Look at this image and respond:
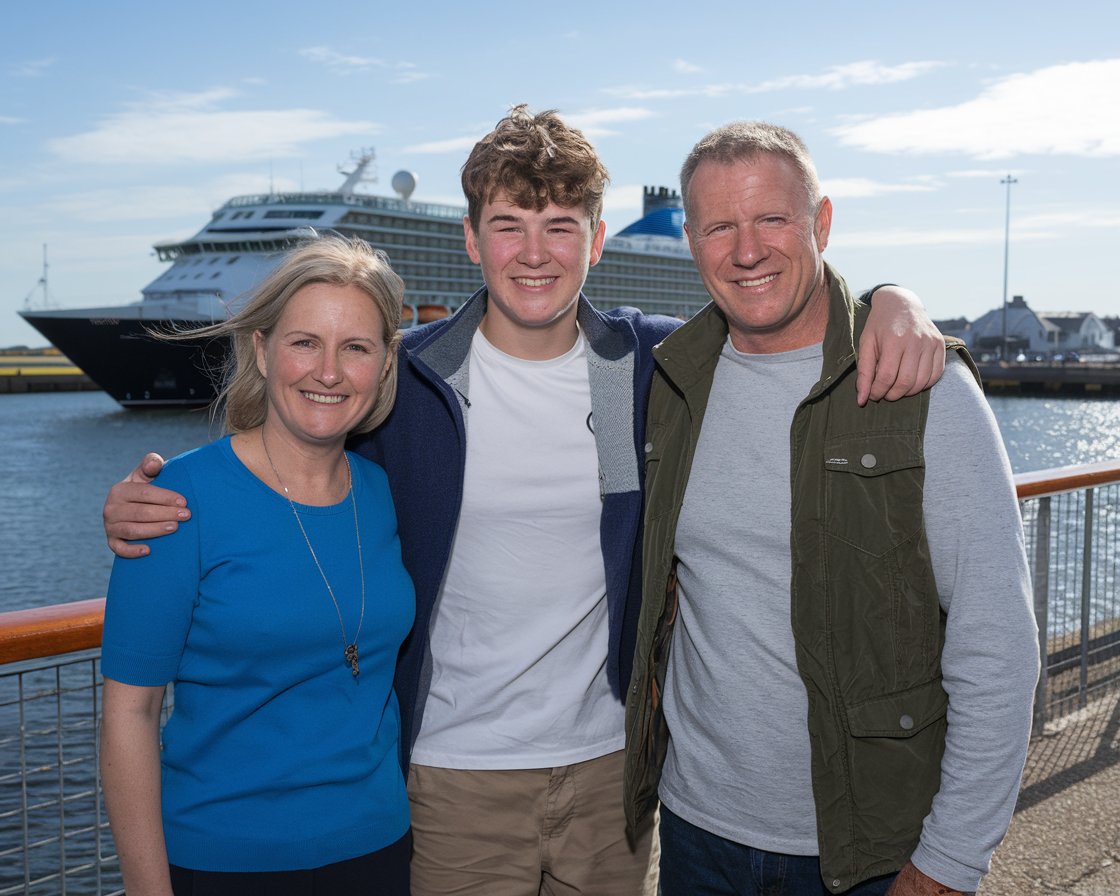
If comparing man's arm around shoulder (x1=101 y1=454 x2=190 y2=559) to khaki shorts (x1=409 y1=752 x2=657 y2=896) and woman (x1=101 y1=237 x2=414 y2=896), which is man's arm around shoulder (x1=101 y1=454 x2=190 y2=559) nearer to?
woman (x1=101 y1=237 x2=414 y2=896)

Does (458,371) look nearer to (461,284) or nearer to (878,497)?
(878,497)

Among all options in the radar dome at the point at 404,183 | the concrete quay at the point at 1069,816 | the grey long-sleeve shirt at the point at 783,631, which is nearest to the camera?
the grey long-sleeve shirt at the point at 783,631

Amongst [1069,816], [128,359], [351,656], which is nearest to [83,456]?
[128,359]

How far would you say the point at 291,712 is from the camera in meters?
1.58

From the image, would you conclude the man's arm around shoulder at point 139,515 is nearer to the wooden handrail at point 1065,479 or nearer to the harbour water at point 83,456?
the wooden handrail at point 1065,479

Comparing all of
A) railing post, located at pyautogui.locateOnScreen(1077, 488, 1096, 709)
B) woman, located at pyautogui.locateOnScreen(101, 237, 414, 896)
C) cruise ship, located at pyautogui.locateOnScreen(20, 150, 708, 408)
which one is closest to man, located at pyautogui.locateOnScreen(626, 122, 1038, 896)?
woman, located at pyautogui.locateOnScreen(101, 237, 414, 896)

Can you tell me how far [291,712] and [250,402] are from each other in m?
0.50

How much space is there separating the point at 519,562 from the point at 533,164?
71 centimetres

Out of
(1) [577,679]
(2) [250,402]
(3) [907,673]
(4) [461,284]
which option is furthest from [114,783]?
(4) [461,284]

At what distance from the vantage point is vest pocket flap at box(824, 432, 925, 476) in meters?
1.51

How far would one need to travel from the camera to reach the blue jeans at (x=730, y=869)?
5.50ft

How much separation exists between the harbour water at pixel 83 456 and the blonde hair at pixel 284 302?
321 centimetres

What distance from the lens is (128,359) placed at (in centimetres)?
3603

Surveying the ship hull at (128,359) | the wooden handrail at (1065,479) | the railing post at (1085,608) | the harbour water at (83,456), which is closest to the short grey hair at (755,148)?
the wooden handrail at (1065,479)
